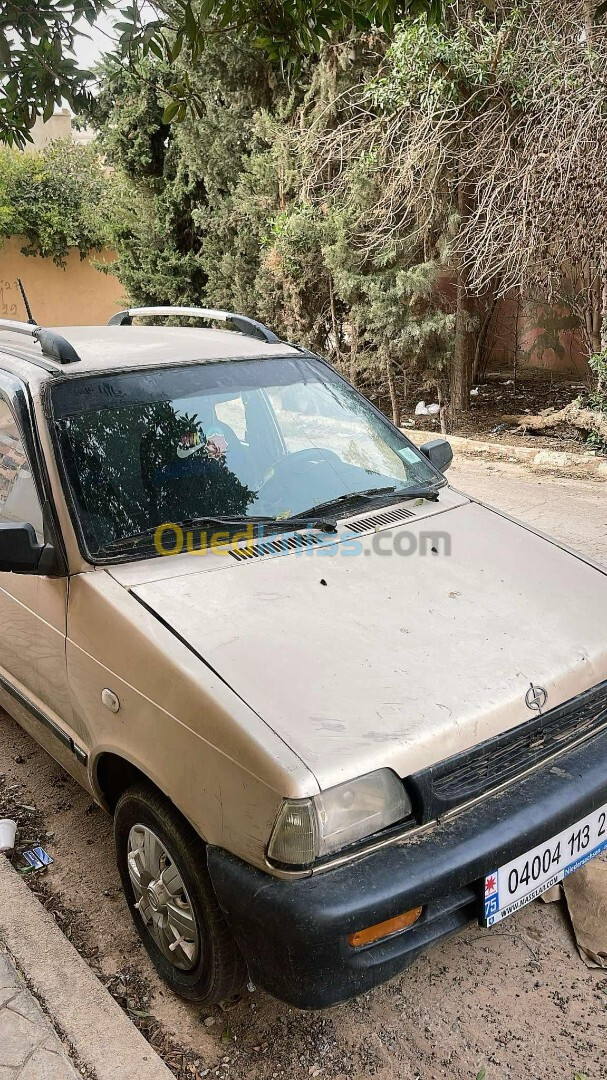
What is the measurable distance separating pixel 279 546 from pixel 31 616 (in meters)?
0.93

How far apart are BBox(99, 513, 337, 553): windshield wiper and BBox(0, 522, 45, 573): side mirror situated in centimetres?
21

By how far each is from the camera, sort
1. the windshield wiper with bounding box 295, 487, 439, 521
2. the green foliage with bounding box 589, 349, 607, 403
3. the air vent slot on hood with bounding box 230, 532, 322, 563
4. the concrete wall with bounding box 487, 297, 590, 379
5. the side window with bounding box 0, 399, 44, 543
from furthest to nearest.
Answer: the concrete wall with bounding box 487, 297, 590, 379, the green foliage with bounding box 589, 349, 607, 403, the windshield wiper with bounding box 295, 487, 439, 521, the side window with bounding box 0, 399, 44, 543, the air vent slot on hood with bounding box 230, 532, 322, 563

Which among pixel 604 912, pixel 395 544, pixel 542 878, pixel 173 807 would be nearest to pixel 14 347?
pixel 395 544

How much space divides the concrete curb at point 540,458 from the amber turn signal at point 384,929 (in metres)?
6.23

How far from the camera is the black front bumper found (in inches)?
69.7

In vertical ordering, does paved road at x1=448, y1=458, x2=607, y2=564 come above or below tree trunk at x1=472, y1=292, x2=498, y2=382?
below

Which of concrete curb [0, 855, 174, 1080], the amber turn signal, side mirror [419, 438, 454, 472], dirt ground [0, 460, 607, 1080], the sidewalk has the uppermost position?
side mirror [419, 438, 454, 472]

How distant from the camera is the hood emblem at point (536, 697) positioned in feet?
7.08

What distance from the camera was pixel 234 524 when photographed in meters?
2.65

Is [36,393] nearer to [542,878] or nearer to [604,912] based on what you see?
[542,878]

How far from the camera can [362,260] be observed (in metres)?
8.71

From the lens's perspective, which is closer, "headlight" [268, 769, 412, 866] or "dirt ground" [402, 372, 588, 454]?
"headlight" [268, 769, 412, 866]

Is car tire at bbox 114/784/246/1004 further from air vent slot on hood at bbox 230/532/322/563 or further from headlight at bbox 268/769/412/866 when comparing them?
air vent slot on hood at bbox 230/532/322/563

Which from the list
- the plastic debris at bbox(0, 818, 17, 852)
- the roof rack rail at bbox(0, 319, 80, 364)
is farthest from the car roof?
the plastic debris at bbox(0, 818, 17, 852)
